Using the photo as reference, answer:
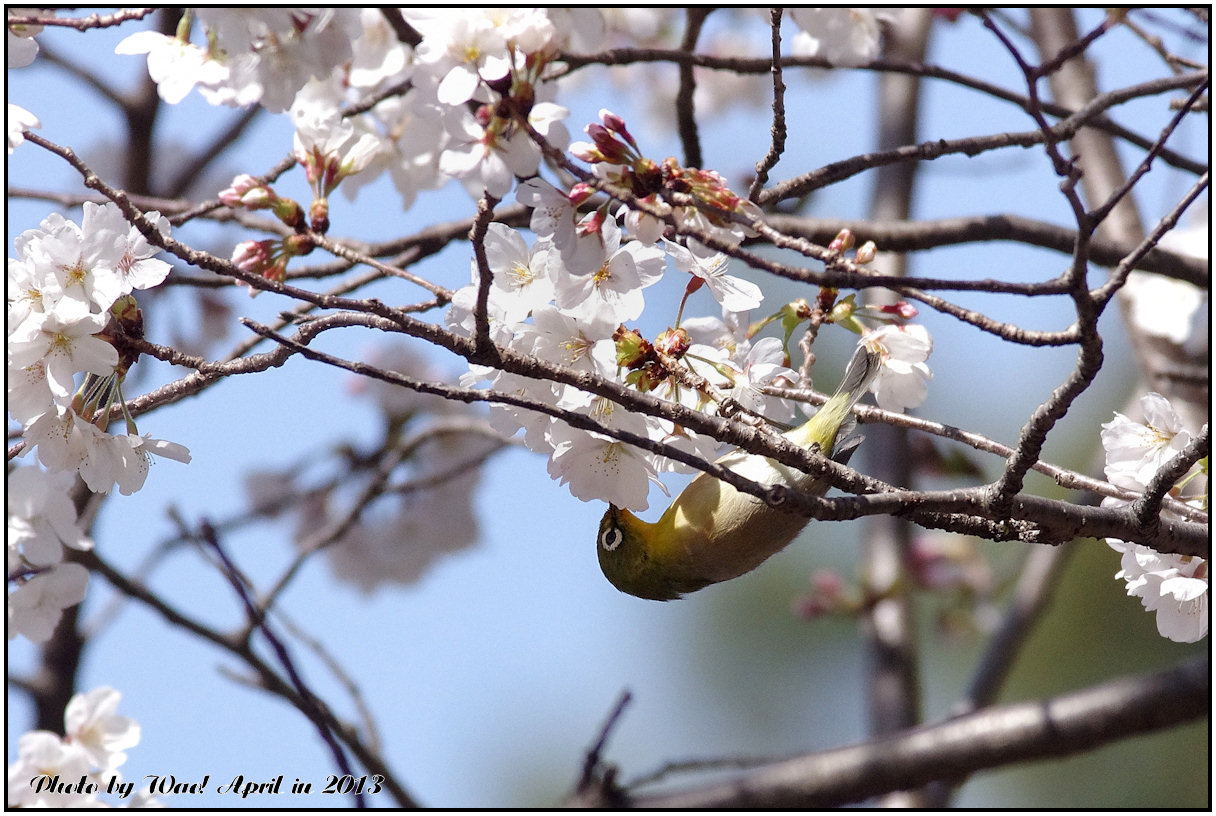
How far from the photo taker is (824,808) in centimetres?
318

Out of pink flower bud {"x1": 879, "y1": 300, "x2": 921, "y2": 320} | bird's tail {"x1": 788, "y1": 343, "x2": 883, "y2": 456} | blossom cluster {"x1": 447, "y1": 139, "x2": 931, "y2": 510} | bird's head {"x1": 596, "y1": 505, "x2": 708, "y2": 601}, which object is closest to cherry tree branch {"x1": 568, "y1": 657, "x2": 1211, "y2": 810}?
bird's head {"x1": 596, "y1": 505, "x2": 708, "y2": 601}

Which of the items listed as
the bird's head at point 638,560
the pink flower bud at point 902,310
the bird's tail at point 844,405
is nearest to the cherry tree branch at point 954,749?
the bird's head at point 638,560

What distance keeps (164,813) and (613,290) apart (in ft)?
5.64

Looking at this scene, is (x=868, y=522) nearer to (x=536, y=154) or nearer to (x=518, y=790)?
(x=536, y=154)

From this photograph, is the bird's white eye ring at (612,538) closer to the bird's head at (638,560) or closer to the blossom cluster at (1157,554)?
the bird's head at (638,560)

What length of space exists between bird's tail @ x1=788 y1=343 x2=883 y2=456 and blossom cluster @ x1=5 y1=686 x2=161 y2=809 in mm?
1755

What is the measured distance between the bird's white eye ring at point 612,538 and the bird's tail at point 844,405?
0.56 m

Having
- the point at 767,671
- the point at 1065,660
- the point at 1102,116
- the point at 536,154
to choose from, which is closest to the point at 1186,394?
the point at 1102,116

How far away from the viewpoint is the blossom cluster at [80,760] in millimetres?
2293

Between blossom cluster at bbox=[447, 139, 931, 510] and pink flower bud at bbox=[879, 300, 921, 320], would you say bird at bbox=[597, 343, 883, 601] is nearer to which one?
pink flower bud at bbox=[879, 300, 921, 320]

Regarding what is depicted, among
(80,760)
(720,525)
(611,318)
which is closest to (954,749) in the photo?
(720,525)

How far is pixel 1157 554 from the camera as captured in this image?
209 centimetres

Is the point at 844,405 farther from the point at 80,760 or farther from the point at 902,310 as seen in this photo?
the point at 80,760

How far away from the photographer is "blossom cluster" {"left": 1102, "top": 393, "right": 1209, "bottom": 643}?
2078 millimetres
